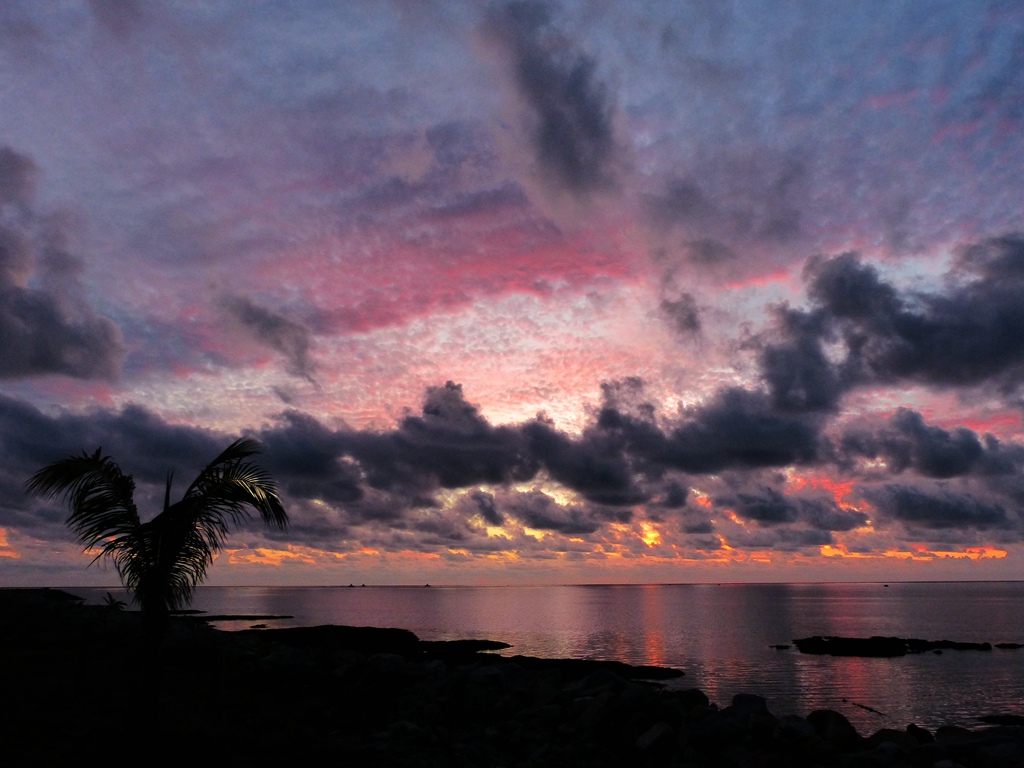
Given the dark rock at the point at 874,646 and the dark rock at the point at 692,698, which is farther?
the dark rock at the point at 874,646

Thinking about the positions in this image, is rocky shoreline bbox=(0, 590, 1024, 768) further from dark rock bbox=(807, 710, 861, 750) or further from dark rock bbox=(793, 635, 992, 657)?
dark rock bbox=(793, 635, 992, 657)

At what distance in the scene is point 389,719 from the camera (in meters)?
15.2

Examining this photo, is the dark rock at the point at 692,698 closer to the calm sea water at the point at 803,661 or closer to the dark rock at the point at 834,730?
the dark rock at the point at 834,730

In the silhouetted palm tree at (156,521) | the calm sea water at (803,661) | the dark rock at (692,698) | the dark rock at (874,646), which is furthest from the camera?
the dark rock at (874,646)

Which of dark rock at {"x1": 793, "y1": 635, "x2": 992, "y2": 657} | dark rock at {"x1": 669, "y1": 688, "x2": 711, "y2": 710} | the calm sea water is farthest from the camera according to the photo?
dark rock at {"x1": 793, "y1": 635, "x2": 992, "y2": 657}

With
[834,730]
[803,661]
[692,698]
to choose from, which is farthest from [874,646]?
[834,730]

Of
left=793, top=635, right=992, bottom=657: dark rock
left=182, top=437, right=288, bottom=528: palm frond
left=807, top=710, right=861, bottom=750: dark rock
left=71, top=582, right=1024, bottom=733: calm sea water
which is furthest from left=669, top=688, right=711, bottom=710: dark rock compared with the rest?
left=793, top=635, right=992, bottom=657: dark rock

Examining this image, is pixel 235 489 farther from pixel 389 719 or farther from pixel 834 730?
pixel 834 730

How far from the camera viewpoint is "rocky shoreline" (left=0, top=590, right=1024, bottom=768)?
41.4 feet

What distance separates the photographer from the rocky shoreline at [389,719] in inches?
497

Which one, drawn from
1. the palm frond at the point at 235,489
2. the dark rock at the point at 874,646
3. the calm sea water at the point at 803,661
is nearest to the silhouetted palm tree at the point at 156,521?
the palm frond at the point at 235,489

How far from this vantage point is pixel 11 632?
23734mm

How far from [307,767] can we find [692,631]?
8941 centimetres

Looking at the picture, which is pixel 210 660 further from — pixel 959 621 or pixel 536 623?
pixel 959 621
